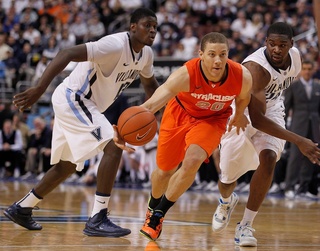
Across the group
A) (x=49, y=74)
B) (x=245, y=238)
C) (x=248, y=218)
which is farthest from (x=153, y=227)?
(x=49, y=74)

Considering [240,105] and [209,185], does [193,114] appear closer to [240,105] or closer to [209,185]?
[240,105]

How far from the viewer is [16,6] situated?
943 inches

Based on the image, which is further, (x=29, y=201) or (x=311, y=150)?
(x=29, y=201)

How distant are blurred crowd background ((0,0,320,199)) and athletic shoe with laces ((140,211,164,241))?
864cm

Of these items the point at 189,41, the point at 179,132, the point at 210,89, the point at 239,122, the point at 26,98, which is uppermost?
the point at 189,41

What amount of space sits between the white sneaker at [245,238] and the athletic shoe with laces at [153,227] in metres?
0.69

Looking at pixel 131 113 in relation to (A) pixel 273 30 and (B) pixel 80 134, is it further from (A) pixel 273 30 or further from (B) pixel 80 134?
(A) pixel 273 30

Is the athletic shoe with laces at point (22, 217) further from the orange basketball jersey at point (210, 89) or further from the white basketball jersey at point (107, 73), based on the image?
the orange basketball jersey at point (210, 89)

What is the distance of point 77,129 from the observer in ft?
22.7

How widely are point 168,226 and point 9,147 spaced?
1013cm

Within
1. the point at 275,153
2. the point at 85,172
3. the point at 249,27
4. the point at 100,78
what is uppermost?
the point at 249,27

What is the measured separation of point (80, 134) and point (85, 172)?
9.22m

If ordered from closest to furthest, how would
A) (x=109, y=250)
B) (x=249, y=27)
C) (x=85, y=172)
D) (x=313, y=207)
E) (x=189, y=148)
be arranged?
1. (x=109, y=250)
2. (x=189, y=148)
3. (x=313, y=207)
4. (x=85, y=172)
5. (x=249, y=27)

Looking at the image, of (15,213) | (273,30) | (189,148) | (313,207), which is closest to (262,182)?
(189,148)
